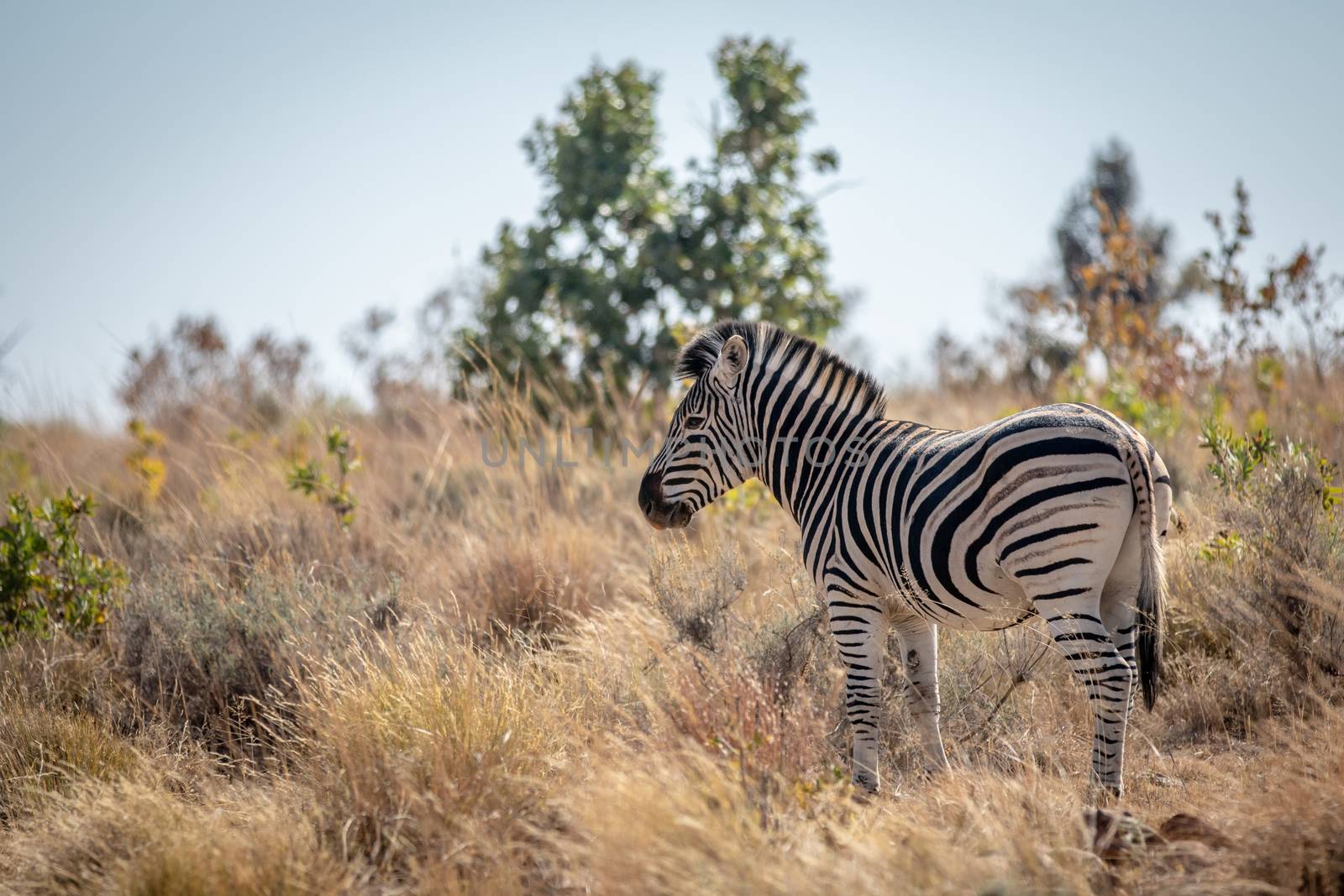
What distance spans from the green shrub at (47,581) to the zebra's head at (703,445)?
419 cm

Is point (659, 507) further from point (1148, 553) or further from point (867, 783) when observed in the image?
point (1148, 553)

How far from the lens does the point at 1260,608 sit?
5133 millimetres

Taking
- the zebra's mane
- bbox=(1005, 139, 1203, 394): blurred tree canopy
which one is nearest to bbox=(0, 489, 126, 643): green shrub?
the zebra's mane

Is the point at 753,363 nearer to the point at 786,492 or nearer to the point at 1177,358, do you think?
the point at 786,492

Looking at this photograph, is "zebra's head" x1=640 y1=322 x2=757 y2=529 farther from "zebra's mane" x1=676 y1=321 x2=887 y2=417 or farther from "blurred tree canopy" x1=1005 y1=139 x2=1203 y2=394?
"blurred tree canopy" x1=1005 y1=139 x2=1203 y2=394

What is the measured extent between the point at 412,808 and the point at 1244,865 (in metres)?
3.02

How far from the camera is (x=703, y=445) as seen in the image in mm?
5074

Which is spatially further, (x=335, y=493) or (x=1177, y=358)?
(x=1177, y=358)

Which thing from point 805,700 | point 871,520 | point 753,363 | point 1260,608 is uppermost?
point 753,363

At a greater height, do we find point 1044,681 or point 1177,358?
point 1177,358

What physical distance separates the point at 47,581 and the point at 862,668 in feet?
18.4

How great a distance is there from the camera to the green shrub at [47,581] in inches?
259

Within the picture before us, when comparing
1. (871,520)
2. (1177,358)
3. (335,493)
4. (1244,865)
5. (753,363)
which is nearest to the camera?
(1244,865)

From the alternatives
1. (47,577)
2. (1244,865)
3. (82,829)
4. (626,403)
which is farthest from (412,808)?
(626,403)
